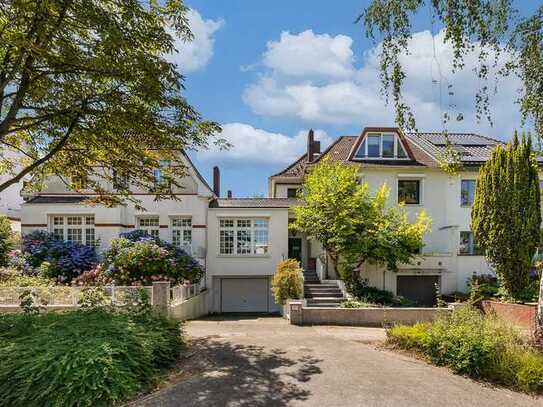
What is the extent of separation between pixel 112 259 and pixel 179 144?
884 centimetres

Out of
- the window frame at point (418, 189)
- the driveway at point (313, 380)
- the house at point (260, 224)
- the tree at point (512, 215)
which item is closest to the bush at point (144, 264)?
the house at point (260, 224)

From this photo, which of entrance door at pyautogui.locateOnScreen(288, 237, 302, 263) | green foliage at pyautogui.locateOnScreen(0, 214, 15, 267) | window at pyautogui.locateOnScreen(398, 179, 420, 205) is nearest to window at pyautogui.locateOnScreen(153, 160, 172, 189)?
green foliage at pyautogui.locateOnScreen(0, 214, 15, 267)

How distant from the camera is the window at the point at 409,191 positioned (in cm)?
2228

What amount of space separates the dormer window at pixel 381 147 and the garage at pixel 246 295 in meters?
8.63

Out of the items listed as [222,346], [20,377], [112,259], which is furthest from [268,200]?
[20,377]

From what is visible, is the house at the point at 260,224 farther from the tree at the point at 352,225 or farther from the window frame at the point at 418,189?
the tree at the point at 352,225

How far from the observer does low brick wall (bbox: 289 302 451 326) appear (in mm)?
14648

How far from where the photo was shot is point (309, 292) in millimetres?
19234

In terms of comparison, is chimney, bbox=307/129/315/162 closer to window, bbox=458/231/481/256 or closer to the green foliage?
window, bbox=458/231/481/256

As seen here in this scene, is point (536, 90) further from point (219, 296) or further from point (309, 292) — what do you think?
point (219, 296)

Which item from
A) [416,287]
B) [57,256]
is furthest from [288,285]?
[57,256]

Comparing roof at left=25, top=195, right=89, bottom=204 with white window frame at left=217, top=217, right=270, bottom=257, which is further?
white window frame at left=217, top=217, right=270, bottom=257

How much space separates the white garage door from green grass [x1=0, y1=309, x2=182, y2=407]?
45.6 ft

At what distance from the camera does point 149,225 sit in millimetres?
21516
